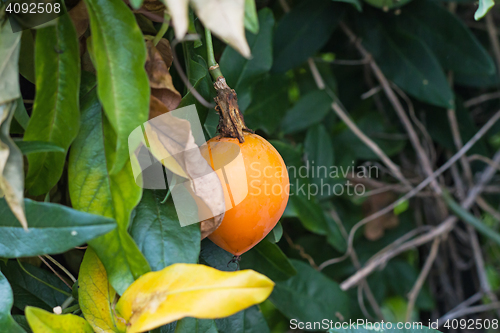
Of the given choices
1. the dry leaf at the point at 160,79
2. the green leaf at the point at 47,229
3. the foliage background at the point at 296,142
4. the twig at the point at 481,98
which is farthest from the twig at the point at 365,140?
the green leaf at the point at 47,229

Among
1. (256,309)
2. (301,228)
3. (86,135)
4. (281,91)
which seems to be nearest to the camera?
(86,135)

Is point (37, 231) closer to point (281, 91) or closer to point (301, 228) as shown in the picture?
point (281, 91)

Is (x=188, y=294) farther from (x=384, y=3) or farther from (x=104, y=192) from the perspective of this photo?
(x=384, y=3)

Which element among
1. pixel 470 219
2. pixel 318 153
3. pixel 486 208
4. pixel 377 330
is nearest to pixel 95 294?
pixel 377 330

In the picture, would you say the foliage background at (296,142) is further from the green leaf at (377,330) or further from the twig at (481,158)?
the green leaf at (377,330)

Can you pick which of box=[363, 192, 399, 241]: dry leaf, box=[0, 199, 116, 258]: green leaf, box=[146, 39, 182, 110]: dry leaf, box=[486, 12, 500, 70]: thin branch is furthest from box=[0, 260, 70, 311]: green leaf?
box=[486, 12, 500, 70]: thin branch

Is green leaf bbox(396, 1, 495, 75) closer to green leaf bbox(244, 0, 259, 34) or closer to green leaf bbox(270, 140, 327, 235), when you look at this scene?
green leaf bbox(270, 140, 327, 235)

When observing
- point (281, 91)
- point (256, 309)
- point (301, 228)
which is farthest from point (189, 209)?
point (301, 228)
